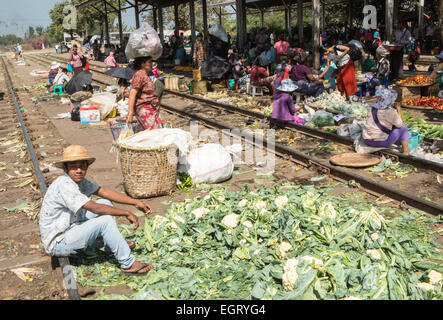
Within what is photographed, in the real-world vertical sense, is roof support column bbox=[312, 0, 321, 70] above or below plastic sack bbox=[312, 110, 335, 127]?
above

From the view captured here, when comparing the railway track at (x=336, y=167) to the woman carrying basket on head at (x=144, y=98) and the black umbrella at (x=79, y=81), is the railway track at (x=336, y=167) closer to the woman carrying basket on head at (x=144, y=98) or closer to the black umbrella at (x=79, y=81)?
the woman carrying basket on head at (x=144, y=98)

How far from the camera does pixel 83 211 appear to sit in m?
4.48

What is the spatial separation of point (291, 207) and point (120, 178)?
351 centimetres

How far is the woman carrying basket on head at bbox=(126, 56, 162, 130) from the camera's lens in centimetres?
657

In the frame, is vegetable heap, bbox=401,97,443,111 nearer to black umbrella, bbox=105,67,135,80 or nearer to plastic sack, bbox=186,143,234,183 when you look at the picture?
plastic sack, bbox=186,143,234,183

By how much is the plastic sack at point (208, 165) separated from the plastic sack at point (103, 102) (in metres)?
6.34

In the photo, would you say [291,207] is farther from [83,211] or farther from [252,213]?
[83,211]

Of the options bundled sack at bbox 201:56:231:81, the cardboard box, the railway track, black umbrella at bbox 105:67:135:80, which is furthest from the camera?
bundled sack at bbox 201:56:231:81

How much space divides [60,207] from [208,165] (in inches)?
111

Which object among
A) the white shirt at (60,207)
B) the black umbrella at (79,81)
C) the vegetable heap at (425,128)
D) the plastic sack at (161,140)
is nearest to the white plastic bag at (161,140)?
the plastic sack at (161,140)

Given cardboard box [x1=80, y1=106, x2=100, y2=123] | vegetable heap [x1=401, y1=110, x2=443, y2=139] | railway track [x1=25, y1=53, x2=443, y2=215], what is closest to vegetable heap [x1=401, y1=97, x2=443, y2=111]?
vegetable heap [x1=401, y1=110, x2=443, y2=139]

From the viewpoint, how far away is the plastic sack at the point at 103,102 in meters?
12.4

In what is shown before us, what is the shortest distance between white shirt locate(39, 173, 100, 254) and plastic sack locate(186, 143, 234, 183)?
2.40m
